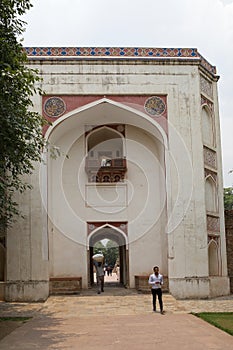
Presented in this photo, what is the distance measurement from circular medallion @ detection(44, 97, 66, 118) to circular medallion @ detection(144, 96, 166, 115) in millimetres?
2334

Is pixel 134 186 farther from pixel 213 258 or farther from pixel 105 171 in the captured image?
pixel 213 258

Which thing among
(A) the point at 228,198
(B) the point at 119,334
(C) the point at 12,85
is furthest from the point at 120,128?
(A) the point at 228,198

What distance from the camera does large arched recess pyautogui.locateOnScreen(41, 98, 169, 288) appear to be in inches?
517

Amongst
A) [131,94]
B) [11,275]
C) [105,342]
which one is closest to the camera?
[105,342]

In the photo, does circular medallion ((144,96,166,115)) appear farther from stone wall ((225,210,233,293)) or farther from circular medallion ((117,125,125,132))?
stone wall ((225,210,233,293))

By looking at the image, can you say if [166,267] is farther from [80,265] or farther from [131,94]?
[131,94]

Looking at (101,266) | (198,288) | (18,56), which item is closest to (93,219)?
(101,266)

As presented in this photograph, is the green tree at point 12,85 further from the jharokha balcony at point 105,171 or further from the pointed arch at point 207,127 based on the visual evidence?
the pointed arch at point 207,127

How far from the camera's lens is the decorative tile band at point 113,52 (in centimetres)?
1326

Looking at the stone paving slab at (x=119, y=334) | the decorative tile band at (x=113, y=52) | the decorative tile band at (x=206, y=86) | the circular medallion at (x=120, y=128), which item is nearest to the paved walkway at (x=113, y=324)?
the stone paving slab at (x=119, y=334)

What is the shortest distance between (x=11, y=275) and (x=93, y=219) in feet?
9.64

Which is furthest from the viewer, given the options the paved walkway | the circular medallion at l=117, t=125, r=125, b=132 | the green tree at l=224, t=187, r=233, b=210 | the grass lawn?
the green tree at l=224, t=187, r=233, b=210

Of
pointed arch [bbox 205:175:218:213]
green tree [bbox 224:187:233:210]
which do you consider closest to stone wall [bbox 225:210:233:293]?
pointed arch [bbox 205:175:218:213]

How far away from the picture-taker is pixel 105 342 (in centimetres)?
683
